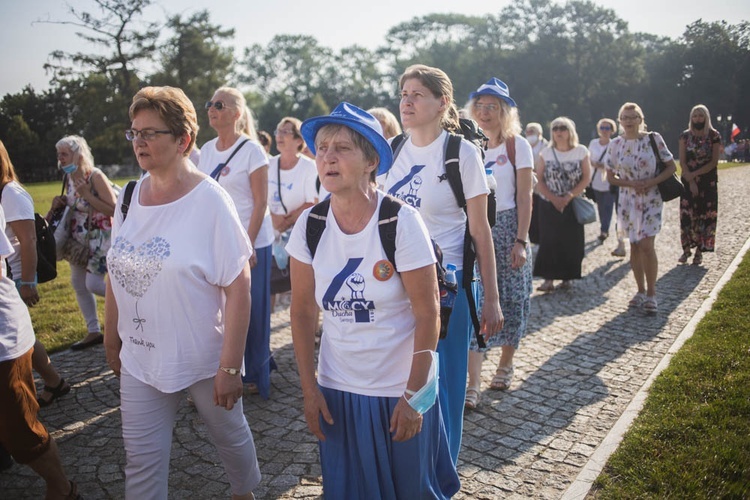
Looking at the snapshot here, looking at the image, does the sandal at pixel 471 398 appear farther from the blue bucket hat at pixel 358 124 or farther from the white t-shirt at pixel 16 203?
the white t-shirt at pixel 16 203

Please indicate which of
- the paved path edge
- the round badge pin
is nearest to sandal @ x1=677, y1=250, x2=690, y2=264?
the paved path edge

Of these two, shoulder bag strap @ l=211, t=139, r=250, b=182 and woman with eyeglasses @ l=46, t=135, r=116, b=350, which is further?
woman with eyeglasses @ l=46, t=135, r=116, b=350

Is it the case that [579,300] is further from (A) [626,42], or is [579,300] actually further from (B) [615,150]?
(A) [626,42]

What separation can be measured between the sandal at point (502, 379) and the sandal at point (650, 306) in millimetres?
2773

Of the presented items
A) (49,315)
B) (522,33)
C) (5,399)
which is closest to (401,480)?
(5,399)

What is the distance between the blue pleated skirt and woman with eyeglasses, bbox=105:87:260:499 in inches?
23.3

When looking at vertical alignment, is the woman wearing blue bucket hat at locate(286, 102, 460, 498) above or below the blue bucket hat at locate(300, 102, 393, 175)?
below

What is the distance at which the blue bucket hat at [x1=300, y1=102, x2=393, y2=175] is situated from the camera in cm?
246

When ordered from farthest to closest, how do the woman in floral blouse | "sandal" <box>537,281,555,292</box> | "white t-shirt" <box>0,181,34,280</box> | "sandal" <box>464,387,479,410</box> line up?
the woman in floral blouse < "sandal" <box>537,281,555,292</box> < "sandal" <box>464,387,479,410</box> < "white t-shirt" <box>0,181,34,280</box>

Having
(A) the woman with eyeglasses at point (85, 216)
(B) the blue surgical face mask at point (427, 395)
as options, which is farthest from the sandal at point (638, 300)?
(A) the woman with eyeglasses at point (85, 216)

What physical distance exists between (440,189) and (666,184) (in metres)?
5.12

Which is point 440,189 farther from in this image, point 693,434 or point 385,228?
point 693,434

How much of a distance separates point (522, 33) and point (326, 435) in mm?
75970

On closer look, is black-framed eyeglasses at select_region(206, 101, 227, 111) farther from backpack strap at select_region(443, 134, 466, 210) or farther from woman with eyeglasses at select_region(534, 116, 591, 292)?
woman with eyeglasses at select_region(534, 116, 591, 292)
